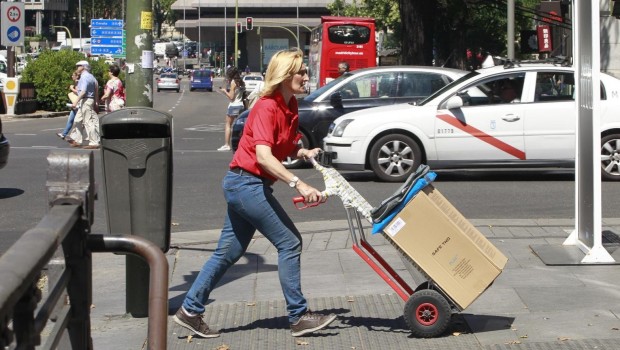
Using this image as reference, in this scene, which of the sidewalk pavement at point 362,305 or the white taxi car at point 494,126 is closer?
the sidewalk pavement at point 362,305

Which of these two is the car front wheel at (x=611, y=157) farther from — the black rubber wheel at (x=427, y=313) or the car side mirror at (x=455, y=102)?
the black rubber wheel at (x=427, y=313)

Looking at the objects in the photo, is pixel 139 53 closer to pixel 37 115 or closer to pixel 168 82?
pixel 37 115

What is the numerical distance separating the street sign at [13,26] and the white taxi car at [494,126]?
895 inches

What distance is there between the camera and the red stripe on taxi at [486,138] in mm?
14461

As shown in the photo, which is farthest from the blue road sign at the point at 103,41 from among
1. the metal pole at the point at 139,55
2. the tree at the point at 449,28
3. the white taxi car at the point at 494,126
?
the metal pole at the point at 139,55

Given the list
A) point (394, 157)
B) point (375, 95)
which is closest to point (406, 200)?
point (394, 157)

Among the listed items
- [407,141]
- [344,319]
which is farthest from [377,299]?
[407,141]

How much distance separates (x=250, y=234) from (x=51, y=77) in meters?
33.9

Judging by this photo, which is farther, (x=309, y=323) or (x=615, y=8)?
(x=615, y=8)

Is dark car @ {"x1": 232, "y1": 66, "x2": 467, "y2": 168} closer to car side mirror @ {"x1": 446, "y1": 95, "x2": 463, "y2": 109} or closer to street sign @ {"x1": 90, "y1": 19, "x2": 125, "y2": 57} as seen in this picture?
car side mirror @ {"x1": 446, "y1": 95, "x2": 463, "y2": 109}

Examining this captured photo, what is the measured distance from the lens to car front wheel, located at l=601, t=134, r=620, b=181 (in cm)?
1452

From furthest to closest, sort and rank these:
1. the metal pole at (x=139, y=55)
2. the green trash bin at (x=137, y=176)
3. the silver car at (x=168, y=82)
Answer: the silver car at (x=168, y=82), the metal pole at (x=139, y=55), the green trash bin at (x=137, y=176)

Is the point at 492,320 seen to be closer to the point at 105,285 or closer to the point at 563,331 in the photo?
the point at 563,331

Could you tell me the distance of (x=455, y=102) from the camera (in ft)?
46.8
